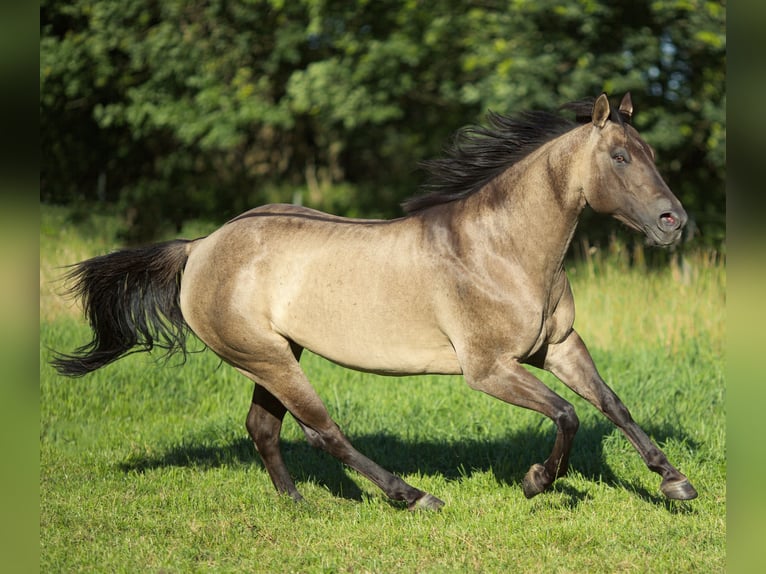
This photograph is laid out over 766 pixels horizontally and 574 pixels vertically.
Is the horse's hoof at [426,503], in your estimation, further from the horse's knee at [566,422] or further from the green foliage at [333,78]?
the green foliage at [333,78]

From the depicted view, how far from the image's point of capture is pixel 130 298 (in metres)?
5.62

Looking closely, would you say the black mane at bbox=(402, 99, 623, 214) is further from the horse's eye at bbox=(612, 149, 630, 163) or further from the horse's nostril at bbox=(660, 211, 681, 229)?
the horse's nostril at bbox=(660, 211, 681, 229)

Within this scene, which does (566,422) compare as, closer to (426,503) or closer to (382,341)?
(426,503)

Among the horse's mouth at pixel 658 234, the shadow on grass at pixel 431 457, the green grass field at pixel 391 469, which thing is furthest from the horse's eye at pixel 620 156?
the shadow on grass at pixel 431 457

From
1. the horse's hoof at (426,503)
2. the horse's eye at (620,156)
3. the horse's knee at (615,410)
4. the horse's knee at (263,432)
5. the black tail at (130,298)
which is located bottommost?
the horse's hoof at (426,503)

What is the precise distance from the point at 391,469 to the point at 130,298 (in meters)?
2.13

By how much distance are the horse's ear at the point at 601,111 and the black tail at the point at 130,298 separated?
9.18 feet

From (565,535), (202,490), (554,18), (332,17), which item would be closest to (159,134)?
(332,17)

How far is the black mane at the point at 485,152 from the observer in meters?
4.86

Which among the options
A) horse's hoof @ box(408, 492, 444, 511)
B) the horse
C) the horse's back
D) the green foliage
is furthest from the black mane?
the green foliage

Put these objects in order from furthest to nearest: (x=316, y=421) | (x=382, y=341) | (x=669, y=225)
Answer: (x=316, y=421)
(x=382, y=341)
(x=669, y=225)

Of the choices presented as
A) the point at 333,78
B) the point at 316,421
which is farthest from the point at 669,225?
the point at 333,78

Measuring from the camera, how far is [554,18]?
1299 cm

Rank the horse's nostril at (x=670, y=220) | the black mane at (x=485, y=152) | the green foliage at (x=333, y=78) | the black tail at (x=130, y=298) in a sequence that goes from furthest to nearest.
A: the green foliage at (x=333, y=78), the black tail at (x=130, y=298), the black mane at (x=485, y=152), the horse's nostril at (x=670, y=220)
